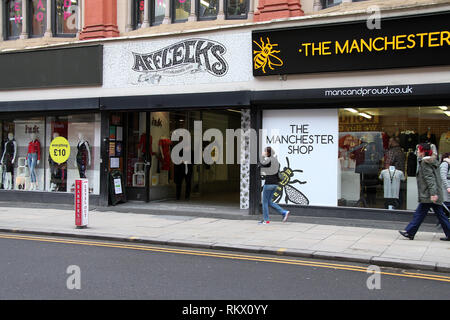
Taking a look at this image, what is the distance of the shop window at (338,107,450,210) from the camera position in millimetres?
11500

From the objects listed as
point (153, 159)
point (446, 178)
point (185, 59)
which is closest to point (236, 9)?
point (185, 59)

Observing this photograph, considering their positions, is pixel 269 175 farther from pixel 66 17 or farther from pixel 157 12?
pixel 66 17

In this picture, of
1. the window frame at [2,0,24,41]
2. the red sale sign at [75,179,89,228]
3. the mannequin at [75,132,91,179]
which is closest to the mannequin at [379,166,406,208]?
the red sale sign at [75,179,89,228]

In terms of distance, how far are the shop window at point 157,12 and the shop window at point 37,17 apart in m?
4.26

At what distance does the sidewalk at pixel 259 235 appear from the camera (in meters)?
8.05

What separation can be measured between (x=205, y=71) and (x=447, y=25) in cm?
639

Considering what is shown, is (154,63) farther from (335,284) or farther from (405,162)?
(335,284)

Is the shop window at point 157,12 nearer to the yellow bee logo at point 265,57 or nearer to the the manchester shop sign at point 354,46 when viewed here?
the the manchester shop sign at point 354,46

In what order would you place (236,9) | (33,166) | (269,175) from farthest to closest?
(33,166) < (236,9) < (269,175)

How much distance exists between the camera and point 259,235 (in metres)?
9.98

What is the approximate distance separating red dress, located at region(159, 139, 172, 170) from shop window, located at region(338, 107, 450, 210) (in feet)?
21.7

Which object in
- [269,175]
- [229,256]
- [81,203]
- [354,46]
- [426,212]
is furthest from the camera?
[354,46]

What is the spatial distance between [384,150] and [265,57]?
4.03 m
